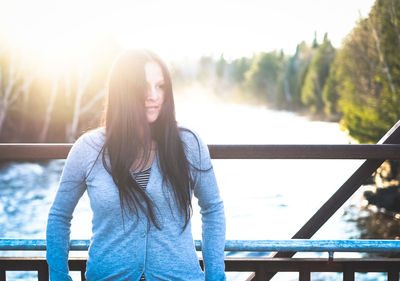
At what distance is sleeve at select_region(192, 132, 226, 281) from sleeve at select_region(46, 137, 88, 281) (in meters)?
0.39

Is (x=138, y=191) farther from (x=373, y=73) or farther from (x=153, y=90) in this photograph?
(x=373, y=73)

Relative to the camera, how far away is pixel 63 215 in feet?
4.76

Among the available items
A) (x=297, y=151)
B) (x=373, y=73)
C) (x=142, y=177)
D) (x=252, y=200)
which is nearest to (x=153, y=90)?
(x=142, y=177)

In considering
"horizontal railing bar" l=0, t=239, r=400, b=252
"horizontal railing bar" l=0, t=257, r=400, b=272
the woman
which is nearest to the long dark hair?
the woman

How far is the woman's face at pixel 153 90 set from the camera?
4.73 ft

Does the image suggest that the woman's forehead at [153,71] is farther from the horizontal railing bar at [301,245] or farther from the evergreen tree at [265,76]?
the evergreen tree at [265,76]

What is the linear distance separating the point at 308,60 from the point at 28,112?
49.2m

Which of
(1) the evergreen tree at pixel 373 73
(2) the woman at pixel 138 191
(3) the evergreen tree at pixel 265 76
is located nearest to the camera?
(2) the woman at pixel 138 191

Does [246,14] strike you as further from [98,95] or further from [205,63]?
[98,95]

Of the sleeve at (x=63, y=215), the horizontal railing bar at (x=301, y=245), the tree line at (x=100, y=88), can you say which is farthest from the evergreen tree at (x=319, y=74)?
the sleeve at (x=63, y=215)

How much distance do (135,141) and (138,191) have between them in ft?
0.55

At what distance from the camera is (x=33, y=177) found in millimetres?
23156

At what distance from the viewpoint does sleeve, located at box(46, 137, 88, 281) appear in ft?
4.71

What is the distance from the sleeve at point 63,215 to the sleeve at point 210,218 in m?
0.39
